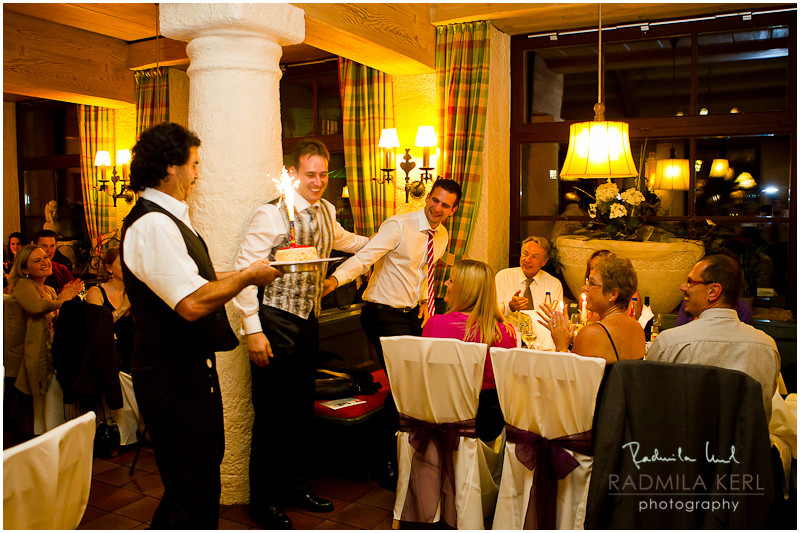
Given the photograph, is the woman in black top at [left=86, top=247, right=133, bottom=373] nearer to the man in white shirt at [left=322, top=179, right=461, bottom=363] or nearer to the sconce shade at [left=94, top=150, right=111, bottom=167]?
the man in white shirt at [left=322, top=179, right=461, bottom=363]

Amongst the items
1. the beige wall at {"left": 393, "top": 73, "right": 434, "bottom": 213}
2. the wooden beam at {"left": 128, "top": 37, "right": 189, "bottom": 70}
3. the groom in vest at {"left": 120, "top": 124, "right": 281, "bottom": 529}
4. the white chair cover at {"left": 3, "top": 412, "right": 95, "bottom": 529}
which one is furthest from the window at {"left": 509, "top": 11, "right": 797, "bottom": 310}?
the white chair cover at {"left": 3, "top": 412, "right": 95, "bottom": 529}

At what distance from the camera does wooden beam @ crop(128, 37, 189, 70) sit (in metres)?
6.50

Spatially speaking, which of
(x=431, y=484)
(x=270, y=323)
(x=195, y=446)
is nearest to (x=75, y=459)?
(x=195, y=446)

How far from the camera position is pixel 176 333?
2295 mm

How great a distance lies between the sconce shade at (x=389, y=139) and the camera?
5.30 meters

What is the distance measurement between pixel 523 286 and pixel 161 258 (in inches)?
120

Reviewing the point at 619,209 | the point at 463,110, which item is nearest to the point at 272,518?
the point at 619,209

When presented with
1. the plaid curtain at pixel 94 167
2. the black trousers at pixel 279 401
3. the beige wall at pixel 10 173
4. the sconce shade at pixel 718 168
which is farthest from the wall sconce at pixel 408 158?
the beige wall at pixel 10 173

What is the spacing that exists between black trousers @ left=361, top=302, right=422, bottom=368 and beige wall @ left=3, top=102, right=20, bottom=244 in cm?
717

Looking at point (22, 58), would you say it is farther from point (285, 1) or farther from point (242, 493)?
point (242, 493)

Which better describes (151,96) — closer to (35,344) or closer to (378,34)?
(35,344)

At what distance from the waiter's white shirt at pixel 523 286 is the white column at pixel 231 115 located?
6.44 feet

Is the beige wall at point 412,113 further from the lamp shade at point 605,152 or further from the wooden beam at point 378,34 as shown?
the lamp shade at point 605,152

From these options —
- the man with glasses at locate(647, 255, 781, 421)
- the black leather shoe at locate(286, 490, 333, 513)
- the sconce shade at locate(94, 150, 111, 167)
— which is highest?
the sconce shade at locate(94, 150, 111, 167)
